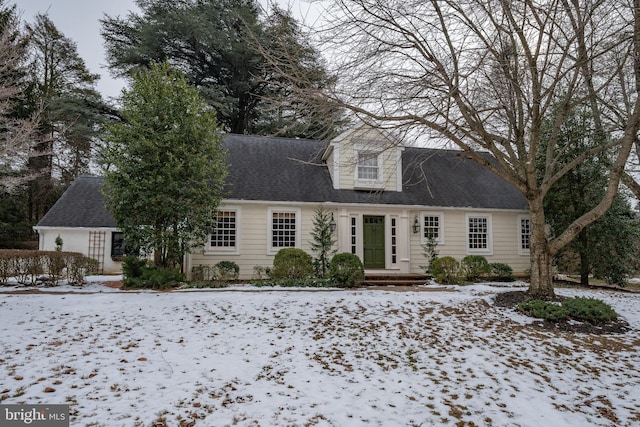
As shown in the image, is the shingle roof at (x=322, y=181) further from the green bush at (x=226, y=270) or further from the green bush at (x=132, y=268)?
the green bush at (x=132, y=268)

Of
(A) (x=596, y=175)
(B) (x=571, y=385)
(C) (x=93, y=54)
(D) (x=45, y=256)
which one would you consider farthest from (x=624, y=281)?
(C) (x=93, y=54)

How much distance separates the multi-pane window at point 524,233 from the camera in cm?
Result: 1473

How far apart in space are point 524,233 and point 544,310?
8.79m

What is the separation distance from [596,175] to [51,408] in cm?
1528

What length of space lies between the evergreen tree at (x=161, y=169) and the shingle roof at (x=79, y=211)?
540cm

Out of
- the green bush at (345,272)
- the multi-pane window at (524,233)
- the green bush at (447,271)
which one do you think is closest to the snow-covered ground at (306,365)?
the green bush at (345,272)

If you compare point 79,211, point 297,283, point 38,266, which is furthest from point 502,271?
point 79,211

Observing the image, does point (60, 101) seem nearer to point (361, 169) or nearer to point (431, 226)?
point (361, 169)

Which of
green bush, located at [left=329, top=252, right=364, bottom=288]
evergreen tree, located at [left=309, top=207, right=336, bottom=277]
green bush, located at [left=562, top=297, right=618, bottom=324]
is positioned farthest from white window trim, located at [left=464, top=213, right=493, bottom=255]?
green bush, located at [left=562, top=297, right=618, bottom=324]

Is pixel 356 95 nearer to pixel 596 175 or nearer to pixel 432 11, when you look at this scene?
pixel 432 11

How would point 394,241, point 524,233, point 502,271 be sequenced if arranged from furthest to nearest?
point 524,233 → point 394,241 → point 502,271

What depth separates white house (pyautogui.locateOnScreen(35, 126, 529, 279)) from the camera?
1248 centimetres

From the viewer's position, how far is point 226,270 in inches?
457

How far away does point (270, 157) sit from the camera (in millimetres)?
14578
